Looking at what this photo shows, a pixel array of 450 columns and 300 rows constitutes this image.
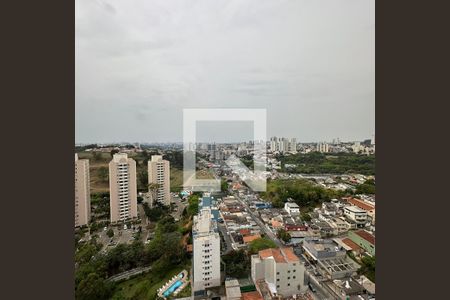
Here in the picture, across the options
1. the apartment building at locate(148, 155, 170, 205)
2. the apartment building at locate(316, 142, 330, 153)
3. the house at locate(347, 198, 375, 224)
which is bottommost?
the house at locate(347, 198, 375, 224)

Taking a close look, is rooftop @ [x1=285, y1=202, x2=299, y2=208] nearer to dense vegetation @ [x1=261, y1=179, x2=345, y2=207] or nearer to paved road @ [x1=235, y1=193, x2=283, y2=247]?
dense vegetation @ [x1=261, y1=179, x2=345, y2=207]

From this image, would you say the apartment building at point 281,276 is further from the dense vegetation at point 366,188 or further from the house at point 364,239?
the dense vegetation at point 366,188

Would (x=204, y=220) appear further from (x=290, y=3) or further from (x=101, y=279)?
(x=290, y=3)

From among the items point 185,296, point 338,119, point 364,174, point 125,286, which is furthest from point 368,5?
point 125,286

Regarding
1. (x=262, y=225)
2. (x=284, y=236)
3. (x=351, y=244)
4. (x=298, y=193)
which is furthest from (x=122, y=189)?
(x=351, y=244)

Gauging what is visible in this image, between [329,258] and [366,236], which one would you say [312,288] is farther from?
[366,236]

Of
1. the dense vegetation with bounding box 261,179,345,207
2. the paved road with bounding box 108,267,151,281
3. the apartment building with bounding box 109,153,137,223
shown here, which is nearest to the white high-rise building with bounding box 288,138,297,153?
the dense vegetation with bounding box 261,179,345,207
